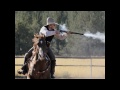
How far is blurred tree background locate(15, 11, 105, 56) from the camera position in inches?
907

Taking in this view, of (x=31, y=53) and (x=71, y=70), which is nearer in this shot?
(x=31, y=53)

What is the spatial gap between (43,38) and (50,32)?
0.52m

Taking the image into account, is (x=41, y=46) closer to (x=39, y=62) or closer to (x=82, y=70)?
(x=39, y=62)

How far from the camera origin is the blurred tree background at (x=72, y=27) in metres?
23.0

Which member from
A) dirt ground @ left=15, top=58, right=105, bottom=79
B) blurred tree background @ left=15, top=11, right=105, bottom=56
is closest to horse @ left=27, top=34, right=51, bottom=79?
dirt ground @ left=15, top=58, right=105, bottom=79

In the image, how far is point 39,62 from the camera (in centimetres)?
1035

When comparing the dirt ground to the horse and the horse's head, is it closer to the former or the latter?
the horse

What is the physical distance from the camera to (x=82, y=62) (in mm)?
17000

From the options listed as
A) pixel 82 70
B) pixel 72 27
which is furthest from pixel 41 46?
pixel 72 27

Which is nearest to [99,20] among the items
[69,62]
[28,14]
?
[28,14]

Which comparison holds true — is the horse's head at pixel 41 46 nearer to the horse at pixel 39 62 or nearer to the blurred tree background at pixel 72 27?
the horse at pixel 39 62

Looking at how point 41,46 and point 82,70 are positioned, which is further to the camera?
point 82,70

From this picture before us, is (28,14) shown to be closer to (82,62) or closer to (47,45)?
(82,62)

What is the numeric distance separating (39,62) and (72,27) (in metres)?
14.4
